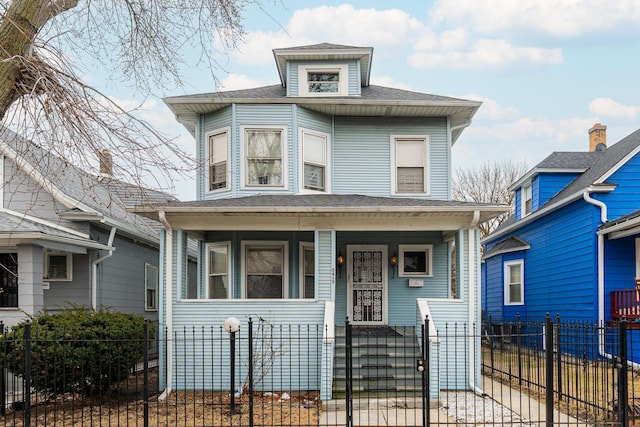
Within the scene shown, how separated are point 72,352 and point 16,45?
484 centimetres

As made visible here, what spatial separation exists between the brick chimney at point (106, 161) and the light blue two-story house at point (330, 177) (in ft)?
14.5

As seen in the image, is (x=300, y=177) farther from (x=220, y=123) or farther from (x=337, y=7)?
(x=337, y=7)

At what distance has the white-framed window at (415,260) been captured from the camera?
1445 cm

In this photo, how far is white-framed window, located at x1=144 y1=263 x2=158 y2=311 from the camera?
720 inches

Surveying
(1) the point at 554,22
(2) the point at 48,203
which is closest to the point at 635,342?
(1) the point at 554,22

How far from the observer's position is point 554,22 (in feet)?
52.9

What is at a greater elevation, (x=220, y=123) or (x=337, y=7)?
(x=337, y=7)

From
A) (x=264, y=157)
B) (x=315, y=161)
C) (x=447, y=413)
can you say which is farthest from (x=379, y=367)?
(x=264, y=157)

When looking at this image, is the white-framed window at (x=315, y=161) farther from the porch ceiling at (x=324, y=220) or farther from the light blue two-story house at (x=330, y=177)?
the porch ceiling at (x=324, y=220)

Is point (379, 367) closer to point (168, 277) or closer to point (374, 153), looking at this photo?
point (168, 277)

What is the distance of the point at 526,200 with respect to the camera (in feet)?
67.1

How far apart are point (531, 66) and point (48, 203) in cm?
1736

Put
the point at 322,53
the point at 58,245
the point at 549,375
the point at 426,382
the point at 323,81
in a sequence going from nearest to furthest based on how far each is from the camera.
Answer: the point at 549,375, the point at 426,382, the point at 58,245, the point at 322,53, the point at 323,81

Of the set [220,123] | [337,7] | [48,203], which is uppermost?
[337,7]
